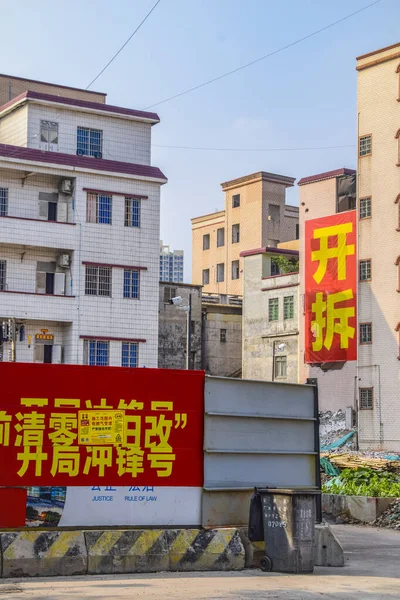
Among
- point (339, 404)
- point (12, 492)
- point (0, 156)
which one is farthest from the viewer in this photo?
point (339, 404)

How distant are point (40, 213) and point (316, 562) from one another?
38.7 m

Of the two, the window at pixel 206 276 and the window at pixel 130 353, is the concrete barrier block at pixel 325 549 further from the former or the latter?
the window at pixel 206 276

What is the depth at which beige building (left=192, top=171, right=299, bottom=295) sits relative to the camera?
7500cm

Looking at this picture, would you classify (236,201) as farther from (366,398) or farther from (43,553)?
(43,553)

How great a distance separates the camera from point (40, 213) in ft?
167

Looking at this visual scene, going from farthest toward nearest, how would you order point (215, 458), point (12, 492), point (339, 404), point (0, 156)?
point (339, 404) → point (0, 156) → point (215, 458) → point (12, 492)

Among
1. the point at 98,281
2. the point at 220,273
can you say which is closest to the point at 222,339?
the point at 98,281

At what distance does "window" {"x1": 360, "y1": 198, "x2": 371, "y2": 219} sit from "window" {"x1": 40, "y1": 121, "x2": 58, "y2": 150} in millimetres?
16064

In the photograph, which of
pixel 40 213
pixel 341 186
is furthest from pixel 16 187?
pixel 341 186

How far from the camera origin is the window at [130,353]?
5025 centimetres

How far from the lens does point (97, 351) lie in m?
49.8

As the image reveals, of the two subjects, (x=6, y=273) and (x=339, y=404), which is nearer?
(x=6, y=273)

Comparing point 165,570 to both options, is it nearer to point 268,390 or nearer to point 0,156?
point 268,390

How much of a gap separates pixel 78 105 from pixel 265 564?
41.4m
